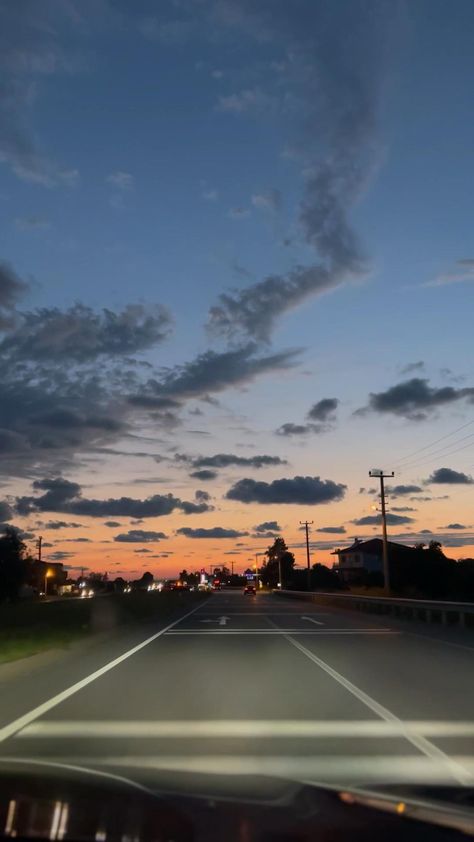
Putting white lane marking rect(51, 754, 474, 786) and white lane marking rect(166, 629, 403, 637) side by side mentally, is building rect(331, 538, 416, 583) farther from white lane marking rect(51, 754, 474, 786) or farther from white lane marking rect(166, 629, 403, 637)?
white lane marking rect(51, 754, 474, 786)

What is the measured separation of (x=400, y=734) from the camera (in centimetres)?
990

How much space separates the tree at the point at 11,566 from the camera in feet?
325

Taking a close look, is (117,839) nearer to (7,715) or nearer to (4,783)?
(4,783)

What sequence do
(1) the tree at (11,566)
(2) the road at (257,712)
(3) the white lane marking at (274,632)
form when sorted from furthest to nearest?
1. (1) the tree at (11,566)
2. (3) the white lane marking at (274,632)
3. (2) the road at (257,712)

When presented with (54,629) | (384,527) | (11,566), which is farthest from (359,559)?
(54,629)

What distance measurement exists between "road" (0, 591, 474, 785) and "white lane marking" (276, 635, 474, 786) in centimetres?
2

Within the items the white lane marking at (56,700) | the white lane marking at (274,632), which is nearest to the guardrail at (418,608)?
the white lane marking at (274,632)

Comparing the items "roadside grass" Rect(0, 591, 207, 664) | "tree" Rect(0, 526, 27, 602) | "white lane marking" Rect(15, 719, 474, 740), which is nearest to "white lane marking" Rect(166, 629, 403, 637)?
"roadside grass" Rect(0, 591, 207, 664)

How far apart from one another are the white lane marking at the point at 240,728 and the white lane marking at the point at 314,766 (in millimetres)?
1308

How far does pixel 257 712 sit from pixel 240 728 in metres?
1.32

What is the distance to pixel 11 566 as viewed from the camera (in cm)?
10119

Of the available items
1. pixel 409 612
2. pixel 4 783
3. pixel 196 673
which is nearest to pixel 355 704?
pixel 196 673

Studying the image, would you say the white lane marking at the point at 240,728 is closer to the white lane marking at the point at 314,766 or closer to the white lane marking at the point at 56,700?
the white lane marking at the point at 56,700

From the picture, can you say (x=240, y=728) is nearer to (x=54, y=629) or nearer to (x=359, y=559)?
(x=54, y=629)
